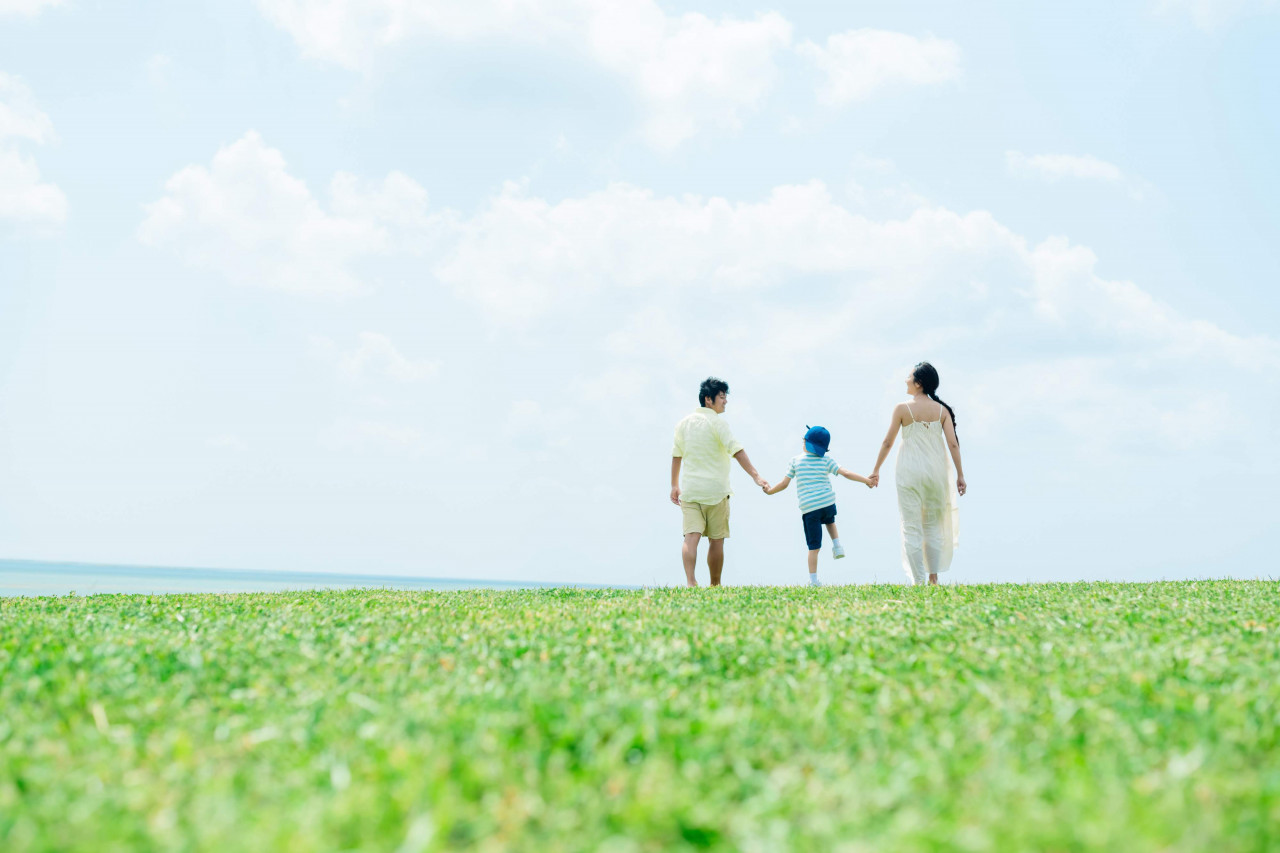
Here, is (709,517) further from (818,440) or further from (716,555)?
(818,440)

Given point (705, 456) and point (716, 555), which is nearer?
point (705, 456)

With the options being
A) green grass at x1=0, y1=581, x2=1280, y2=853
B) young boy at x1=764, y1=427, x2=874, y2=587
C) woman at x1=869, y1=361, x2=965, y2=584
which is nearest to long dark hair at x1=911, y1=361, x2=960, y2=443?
woman at x1=869, y1=361, x2=965, y2=584

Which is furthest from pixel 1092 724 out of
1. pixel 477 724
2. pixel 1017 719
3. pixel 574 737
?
pixel 477 724

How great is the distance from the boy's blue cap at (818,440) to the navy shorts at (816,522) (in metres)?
0.91

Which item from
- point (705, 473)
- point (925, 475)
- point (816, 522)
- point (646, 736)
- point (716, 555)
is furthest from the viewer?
point (816, 522)

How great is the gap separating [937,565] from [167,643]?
385 inches

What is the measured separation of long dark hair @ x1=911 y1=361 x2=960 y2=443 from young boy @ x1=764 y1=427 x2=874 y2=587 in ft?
7.98

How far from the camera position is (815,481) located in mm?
15227

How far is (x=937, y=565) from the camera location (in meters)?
13.0

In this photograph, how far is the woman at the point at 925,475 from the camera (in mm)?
12828

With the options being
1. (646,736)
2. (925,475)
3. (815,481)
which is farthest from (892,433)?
(646,736)

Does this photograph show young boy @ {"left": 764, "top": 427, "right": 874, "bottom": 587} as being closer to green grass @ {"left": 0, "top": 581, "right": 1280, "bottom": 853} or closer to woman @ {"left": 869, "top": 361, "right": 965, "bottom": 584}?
woman @ {"left": 869, "top": 361, "right": 965, "bottom": 584}

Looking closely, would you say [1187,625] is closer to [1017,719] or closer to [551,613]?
[1017,719]

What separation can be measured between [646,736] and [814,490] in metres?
11.9
